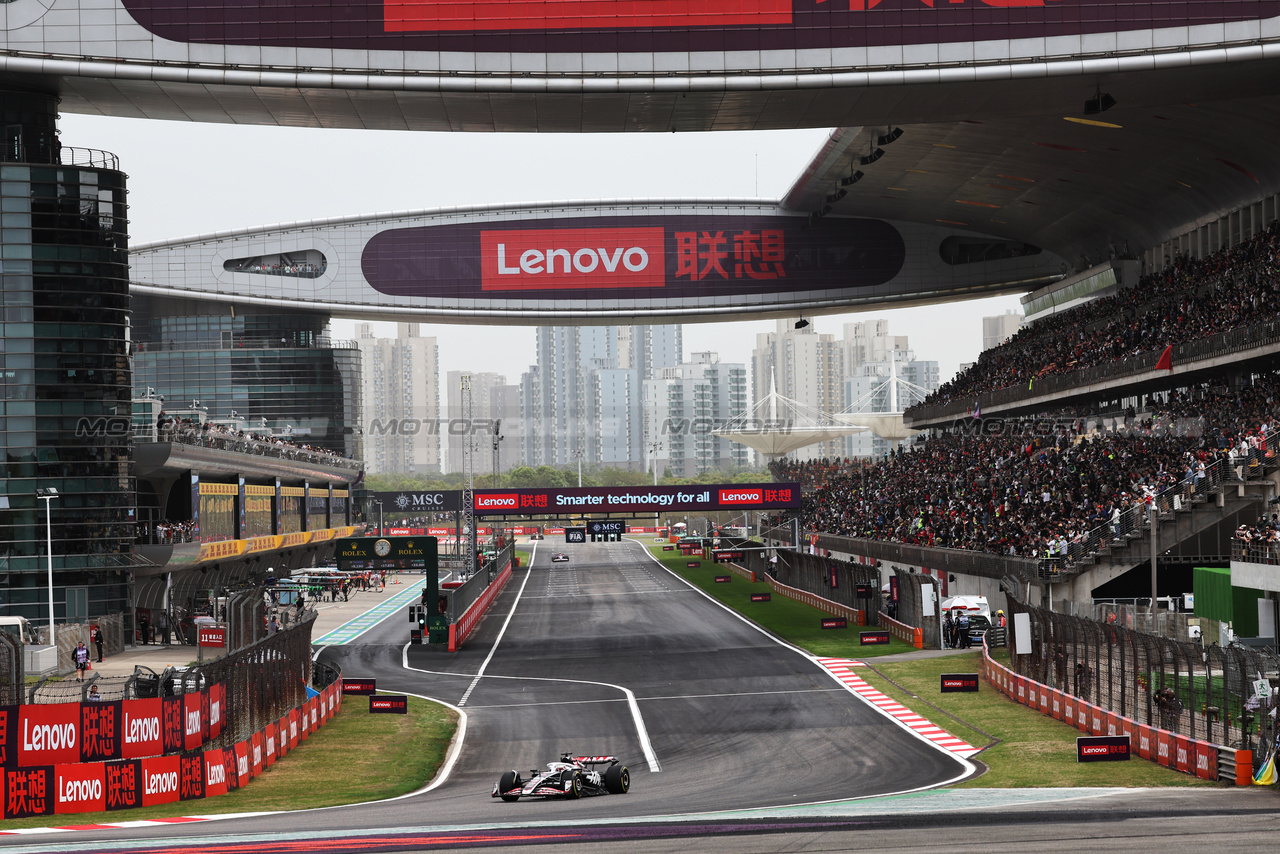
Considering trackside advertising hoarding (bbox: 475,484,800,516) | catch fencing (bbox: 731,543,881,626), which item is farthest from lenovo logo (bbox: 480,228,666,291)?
catch fencing (bbox: 731,543,881,626)

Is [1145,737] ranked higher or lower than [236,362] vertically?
lower

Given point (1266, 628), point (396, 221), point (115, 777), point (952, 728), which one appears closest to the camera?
point (115, 777)

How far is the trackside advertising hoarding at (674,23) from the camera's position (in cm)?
3653

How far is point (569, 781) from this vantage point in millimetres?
20656

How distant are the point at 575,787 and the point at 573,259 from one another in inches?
1967

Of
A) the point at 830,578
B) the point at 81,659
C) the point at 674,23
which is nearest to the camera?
the point at 81,659

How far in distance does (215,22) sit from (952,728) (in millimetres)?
28849

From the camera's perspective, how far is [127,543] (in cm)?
4397

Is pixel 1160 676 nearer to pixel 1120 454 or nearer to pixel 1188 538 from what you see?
pixel 1188 538

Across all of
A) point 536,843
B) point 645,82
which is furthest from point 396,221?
point 536,843

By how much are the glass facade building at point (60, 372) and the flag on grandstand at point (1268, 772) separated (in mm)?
36956

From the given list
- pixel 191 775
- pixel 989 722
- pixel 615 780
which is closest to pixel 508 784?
pixel 615 780

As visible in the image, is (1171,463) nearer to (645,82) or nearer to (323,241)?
(645,82)

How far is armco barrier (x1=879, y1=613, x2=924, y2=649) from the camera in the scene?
4181 centimetres
